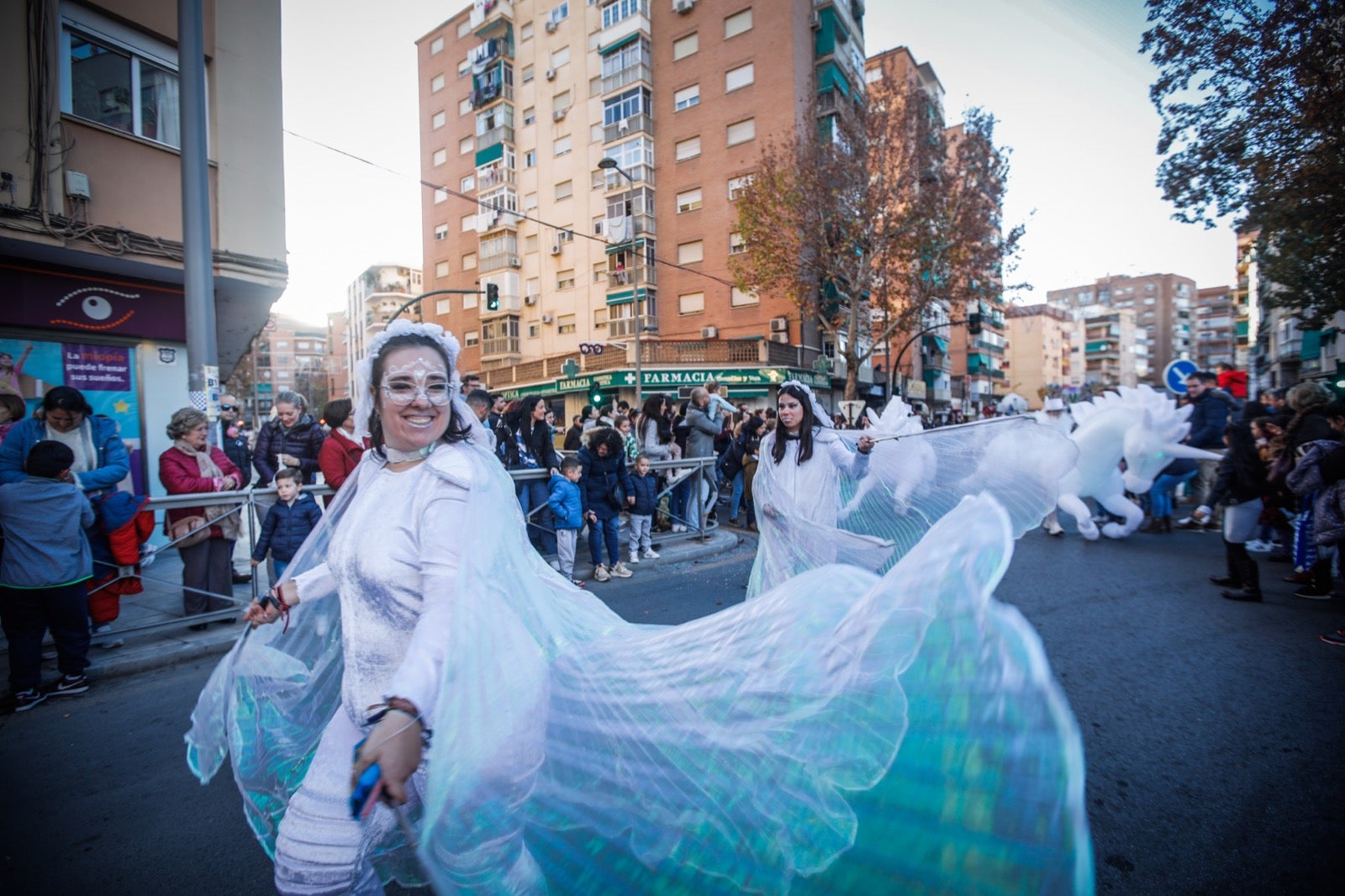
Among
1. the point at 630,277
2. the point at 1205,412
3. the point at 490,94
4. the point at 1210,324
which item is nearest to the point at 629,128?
the point at 630,277

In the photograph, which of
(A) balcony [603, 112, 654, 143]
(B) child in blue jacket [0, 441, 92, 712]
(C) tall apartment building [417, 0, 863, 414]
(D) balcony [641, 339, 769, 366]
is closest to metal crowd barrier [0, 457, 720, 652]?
(B) child in blue jacket [0, 441, 92, 712]

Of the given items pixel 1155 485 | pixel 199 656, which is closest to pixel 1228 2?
pixel 1155 485

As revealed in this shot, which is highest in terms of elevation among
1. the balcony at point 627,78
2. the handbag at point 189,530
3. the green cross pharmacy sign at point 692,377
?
the balcony at point 627,78

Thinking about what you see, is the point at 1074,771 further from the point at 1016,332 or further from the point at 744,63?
the point at 1016,332

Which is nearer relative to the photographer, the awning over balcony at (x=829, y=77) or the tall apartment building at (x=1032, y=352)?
the awning over balcony at (x=829, y=77)

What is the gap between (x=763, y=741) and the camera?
4.91ft

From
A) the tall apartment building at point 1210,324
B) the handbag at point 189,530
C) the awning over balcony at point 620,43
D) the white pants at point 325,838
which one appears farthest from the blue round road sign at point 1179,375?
the tall apartment building at point 1210,324

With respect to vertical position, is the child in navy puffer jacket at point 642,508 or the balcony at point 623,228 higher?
the balcony at point 623,228

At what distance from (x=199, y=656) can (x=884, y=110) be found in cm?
2483

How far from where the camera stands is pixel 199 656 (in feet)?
16.1

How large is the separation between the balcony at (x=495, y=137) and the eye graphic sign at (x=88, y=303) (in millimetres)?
33656

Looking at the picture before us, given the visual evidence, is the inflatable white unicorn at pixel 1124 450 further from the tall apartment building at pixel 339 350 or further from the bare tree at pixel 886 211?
the tall apartment building at pixel 339 350

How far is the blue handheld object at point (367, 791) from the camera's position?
45.3 inches

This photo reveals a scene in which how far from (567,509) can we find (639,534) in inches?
63.0
